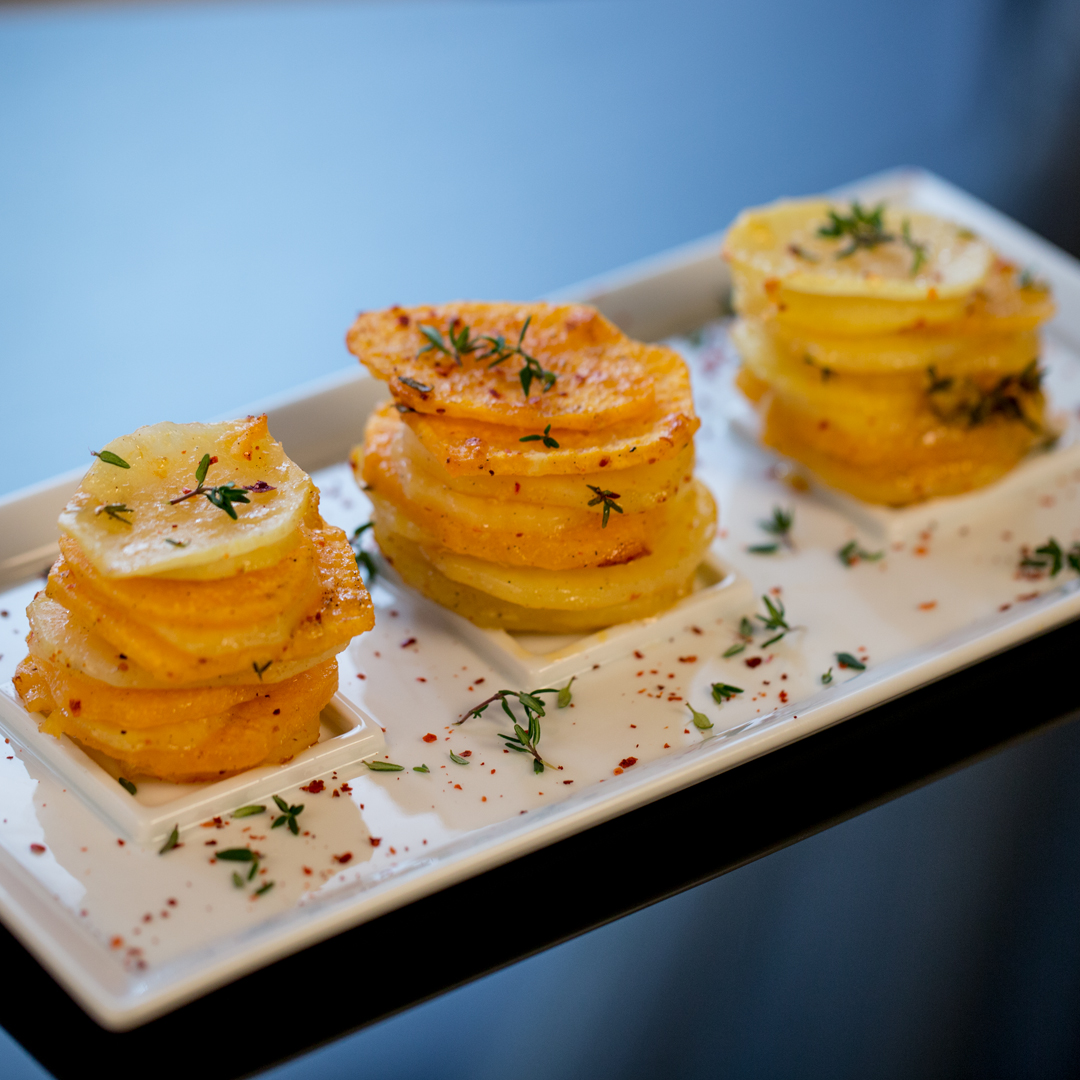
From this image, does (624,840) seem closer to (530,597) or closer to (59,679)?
(530,597)

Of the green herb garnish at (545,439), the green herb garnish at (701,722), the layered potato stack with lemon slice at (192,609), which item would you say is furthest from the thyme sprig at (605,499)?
the layered potato stack with lemon slice at (192,609)

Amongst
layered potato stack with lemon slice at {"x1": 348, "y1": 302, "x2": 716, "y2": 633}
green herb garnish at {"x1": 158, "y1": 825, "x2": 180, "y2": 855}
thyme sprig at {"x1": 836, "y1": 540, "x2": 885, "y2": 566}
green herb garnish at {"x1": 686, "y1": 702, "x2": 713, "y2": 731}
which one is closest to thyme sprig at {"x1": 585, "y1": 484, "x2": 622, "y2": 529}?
layered potato stack with lemon slice at {"x1": 348, "y1": 302, "x2": 716, "y2": 633}

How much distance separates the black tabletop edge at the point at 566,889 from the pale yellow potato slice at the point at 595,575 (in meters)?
0.61

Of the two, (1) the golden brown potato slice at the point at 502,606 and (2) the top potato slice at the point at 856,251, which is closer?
(1) the golden brown potato slice at the point at 502,606

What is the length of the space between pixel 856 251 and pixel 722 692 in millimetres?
1801

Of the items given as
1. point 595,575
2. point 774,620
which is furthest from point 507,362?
point 774,620

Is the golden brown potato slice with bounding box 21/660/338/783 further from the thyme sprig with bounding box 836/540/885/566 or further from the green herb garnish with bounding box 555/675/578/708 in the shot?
the thyme sprig with bounding box 836/540/885/566

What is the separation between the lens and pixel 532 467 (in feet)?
12.7

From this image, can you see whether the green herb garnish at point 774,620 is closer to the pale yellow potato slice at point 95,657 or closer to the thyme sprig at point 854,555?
the thyme sprig at point 854,555

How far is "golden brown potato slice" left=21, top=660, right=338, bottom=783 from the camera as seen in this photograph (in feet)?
11.4

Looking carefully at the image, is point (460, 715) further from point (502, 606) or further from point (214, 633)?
point (214, 633)

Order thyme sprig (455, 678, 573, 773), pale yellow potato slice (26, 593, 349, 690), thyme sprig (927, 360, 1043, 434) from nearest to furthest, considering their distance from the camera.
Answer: pale yellow potato slice (26, 593, 349, 690) < thyme sprig (455, 678, 573, 773) < thyme sprig (927, 360, 1043, 434)

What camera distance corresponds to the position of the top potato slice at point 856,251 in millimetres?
4703

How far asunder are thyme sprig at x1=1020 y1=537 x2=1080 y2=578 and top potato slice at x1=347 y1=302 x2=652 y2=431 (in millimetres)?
1481
